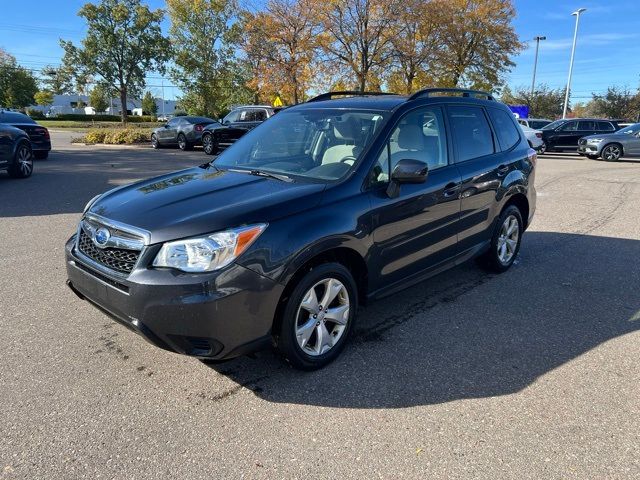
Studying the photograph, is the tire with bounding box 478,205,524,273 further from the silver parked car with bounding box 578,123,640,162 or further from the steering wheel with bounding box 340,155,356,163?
the silver parked car with bounding box 578,123,640,162

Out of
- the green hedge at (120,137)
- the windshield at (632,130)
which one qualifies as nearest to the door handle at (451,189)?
the windshield at (632,130)

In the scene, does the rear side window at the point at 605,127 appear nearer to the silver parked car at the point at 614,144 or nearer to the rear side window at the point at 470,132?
the silver parked car at the point at 614,144

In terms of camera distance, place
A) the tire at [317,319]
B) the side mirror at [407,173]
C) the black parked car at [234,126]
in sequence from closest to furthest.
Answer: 1. the tire at [317,319]
2. the side mirror at [407,173]
3. the black parked car at [234,126]

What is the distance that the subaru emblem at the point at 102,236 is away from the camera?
3035 mm

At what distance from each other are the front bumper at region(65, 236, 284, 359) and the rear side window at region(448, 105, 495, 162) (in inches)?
97.9

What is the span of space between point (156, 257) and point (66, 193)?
8.41m

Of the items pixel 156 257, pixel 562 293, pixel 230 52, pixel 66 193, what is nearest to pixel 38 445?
pixel 156 257

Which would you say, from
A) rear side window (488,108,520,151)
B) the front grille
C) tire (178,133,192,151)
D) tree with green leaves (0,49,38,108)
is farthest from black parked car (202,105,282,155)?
tree with green leaves (0,49,38,108)

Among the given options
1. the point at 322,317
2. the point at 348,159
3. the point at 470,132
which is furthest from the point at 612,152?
the point at 322,317

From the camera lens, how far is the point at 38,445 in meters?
2.54

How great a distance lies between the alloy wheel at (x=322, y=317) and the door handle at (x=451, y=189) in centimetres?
138

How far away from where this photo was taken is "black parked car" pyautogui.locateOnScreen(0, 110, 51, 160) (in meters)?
15.0

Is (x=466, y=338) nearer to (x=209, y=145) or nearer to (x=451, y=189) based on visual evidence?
(x=451, y=189)

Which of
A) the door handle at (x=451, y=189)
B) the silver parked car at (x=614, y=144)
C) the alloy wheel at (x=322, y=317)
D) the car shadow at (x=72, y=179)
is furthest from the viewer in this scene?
the silver parked car at (x=614, y=144)
